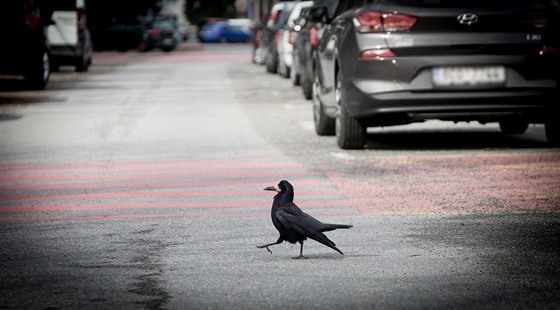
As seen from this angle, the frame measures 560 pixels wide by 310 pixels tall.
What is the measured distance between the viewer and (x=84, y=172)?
41.8 ft

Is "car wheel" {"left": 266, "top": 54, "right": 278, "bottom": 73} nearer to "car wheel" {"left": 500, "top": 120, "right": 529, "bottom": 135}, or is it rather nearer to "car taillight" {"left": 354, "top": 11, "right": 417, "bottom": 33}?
"car wheel" {"left": 500, "top": 120, "right": 529, "bottom": 135}

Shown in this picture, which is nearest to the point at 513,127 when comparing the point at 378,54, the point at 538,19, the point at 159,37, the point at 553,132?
the point at 553,132

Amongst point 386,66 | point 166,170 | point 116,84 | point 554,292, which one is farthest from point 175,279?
point 116,84

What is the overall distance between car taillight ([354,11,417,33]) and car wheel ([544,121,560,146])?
188 centimetres

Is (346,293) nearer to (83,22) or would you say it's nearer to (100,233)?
(100,233)

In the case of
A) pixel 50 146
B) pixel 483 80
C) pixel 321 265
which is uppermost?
pixel 321 265

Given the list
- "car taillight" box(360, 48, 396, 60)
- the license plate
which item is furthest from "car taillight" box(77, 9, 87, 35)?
the license plate

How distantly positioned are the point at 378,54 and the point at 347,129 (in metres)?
1.04

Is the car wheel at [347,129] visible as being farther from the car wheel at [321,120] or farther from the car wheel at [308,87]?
the car wheel at [308,87]

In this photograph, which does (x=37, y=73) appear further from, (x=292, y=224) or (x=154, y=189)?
(x=292, y=224)

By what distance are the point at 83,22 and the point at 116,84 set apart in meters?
7.37

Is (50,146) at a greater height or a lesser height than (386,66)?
lesser

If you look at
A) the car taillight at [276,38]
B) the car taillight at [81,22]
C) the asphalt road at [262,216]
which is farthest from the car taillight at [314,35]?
the car taillight at [81,22]

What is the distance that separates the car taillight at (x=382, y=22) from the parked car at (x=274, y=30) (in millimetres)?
19008
